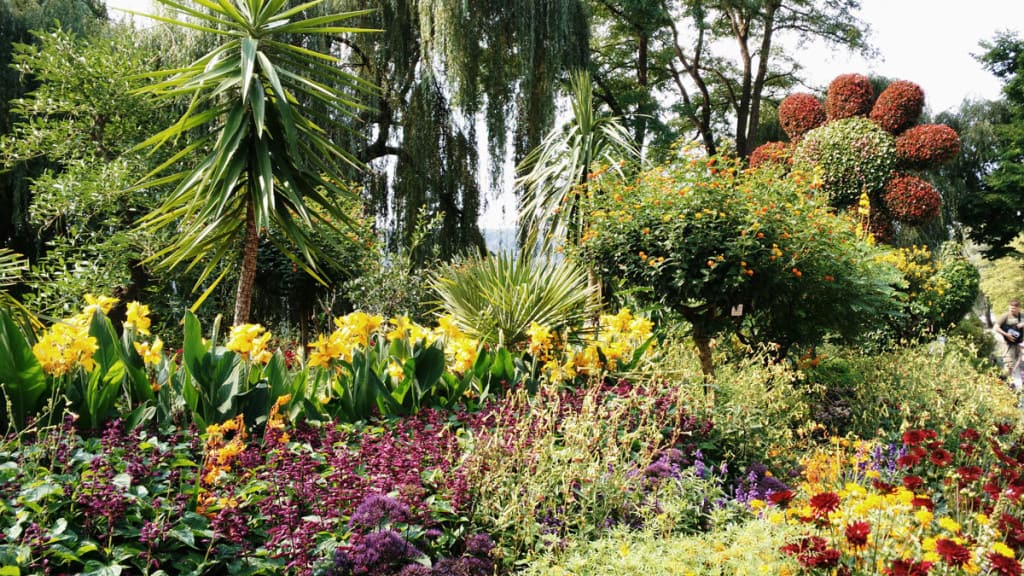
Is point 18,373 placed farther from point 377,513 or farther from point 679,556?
point 679,556

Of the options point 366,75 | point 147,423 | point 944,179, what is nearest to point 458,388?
point 147,423

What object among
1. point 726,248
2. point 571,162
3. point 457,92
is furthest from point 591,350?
point 457,92

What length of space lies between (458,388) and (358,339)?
0.59 metres

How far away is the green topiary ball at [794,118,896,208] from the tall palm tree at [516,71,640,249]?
193 inches

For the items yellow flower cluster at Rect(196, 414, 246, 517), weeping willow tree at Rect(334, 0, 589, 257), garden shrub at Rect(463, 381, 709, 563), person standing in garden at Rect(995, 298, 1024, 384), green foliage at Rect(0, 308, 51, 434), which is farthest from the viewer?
weeping willow tree at Rect(334, 0, 589, 257)

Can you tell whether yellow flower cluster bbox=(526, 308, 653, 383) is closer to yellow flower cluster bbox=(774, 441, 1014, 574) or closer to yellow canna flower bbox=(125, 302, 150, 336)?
yellow flower cluster bbox=(774, 441, 1014, 574)

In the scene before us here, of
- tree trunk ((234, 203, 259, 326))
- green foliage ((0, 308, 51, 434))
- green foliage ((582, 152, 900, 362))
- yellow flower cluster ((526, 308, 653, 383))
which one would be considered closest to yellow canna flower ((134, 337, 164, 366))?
green foliage ((0, 308, 51, 434))

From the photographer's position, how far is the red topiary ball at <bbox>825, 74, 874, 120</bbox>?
11539 mm

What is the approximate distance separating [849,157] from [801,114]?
4.41ft

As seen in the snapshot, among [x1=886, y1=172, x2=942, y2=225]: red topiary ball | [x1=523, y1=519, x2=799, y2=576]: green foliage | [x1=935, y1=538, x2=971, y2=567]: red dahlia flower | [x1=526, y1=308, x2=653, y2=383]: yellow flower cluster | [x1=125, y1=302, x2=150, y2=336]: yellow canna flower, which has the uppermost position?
[x1=886, y1=172, x2=942, y2=225]: red topiary ball

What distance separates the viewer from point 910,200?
421 inches

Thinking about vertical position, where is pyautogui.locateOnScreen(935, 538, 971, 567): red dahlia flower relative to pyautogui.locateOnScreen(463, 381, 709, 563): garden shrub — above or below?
above

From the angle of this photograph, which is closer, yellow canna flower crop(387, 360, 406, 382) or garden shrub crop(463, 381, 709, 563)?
garden shrub crop(463, 381, 709, 563)

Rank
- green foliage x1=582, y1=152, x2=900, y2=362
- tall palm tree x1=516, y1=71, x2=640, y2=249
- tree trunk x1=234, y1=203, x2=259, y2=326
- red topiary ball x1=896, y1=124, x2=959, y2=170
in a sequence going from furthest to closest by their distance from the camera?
red topiary ball x1=896, y1=124, x2=959, y2=170, tall palm tree x1=516, y1=71, x2=640, y2=249, green foliage x1=582, y1=152, x2=900, y2=362, tree trunk x1=234, y1=203, x2=259, y2=326
